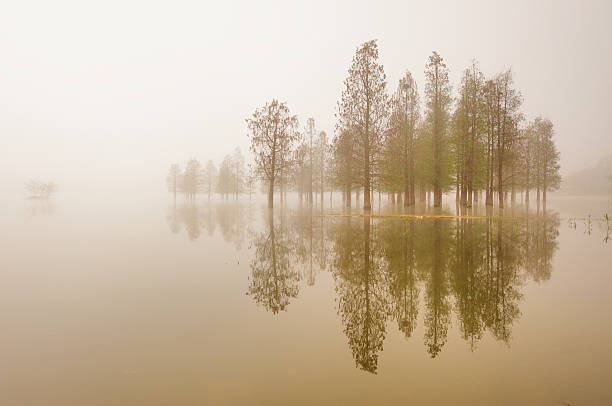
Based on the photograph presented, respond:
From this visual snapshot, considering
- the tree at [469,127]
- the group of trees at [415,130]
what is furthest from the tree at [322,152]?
the tree at [469,127]

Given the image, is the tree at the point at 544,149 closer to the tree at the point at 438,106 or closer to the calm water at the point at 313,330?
the tree at the point at 438,106

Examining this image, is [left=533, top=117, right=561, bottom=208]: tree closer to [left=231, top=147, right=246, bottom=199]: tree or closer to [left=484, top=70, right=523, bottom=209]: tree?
[left=484, top=70, right=523, bottom=209]: tree

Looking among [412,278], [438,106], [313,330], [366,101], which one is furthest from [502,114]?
[313,330]

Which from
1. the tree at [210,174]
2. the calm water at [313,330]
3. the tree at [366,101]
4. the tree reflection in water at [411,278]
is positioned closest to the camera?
the calm water at [313,330]

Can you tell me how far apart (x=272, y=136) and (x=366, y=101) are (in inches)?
476

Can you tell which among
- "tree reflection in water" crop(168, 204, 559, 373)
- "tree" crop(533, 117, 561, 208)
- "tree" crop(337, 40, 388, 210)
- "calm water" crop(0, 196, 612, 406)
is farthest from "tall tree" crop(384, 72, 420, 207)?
"tree" crop(533, 117, 561, 208)

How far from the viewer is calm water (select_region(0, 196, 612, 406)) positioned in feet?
10.6

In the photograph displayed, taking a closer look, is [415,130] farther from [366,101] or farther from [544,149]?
[544,149]

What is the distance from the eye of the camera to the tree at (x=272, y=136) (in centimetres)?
3625

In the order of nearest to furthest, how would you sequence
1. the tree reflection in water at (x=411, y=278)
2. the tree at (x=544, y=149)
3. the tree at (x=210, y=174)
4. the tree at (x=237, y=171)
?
1. the tree reflection in water at (x=411, y=278)
2. the tree at (x=544, y=149)
3. the tree at (x=237, y=171)
4. the tree at (x=210, y=174)

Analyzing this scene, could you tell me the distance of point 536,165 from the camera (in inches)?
1953

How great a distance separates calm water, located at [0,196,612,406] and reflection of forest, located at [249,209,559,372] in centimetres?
5

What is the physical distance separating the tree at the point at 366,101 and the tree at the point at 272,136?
7.85 metres

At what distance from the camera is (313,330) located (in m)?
4.75
